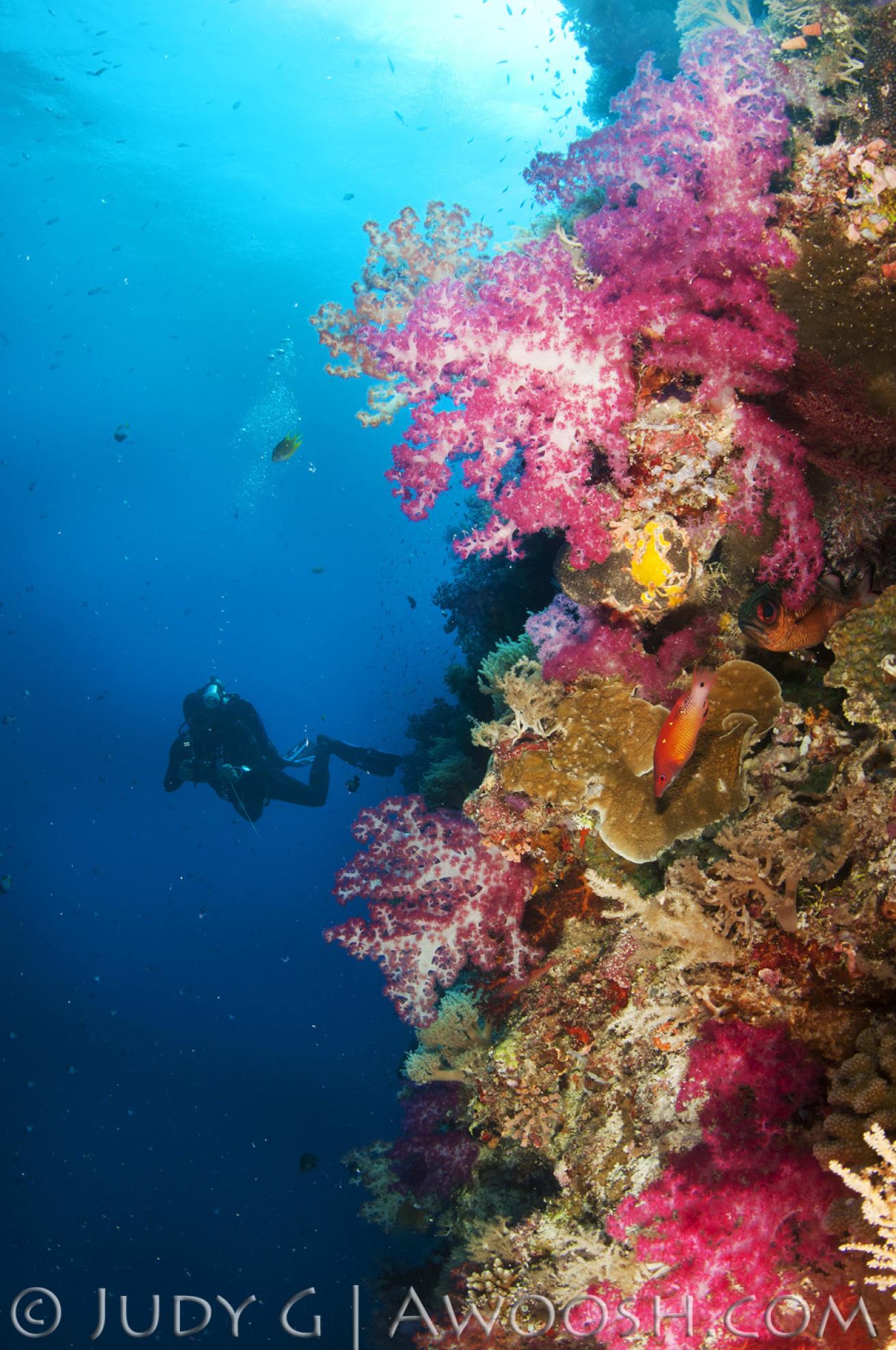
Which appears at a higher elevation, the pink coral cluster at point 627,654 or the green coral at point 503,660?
the green coral at point 503,660

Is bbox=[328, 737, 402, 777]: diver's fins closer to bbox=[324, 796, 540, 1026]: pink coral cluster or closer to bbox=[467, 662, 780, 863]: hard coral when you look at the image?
bbox=[324, 796, 540, 1026]: pink coral cluster

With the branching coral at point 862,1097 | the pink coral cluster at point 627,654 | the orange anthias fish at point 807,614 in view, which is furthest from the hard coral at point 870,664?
the branching coral at point 862,1097

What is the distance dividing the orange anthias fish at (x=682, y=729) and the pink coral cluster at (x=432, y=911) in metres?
2.29

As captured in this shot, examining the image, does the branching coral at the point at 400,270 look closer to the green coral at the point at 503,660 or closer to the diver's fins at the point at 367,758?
the green coral at the point at 503,660

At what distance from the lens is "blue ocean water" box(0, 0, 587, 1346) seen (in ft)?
84.1

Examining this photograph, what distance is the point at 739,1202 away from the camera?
2412 mm

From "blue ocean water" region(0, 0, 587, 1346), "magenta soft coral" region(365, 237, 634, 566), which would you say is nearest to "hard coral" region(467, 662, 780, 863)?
"magenta soft coral" region(365, 237, 634, 566)

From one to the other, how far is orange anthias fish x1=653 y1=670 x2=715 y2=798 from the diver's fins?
32.2ft

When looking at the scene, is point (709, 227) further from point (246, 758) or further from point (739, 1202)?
point (246, 758)

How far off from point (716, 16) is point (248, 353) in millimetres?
68558

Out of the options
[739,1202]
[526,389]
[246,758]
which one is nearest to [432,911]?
[739,1202]

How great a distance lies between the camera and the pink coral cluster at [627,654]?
3.52 m

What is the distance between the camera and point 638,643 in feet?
11.7

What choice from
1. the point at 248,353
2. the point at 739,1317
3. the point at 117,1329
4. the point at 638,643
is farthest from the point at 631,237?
the point at 248,353
